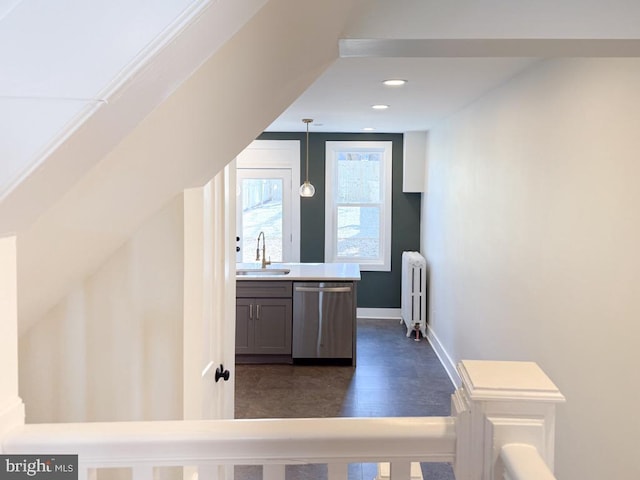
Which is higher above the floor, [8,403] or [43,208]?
[43,208]

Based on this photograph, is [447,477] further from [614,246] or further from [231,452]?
[231,452]

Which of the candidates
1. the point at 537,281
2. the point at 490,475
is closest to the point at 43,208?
the point at 490,475

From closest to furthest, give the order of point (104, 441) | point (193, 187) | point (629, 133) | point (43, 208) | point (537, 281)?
point (43, 208) < point (104, 441) < point (193, 187) < point (629, 133) < point (537, 281)

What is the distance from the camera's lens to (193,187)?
1632 mm

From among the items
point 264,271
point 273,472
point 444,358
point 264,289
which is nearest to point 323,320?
point 264,289

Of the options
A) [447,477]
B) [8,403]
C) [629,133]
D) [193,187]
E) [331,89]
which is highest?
[331,89]

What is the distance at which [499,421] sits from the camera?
99cm

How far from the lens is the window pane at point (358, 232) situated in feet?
23.6

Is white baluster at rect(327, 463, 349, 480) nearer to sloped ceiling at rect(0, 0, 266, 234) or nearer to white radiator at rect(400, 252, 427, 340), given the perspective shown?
sloped ceiling at rect(0, 0, 266, 234)

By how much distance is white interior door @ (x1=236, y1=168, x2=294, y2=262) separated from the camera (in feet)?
23.3

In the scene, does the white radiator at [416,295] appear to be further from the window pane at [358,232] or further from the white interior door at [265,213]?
the white interior door at [265,213]

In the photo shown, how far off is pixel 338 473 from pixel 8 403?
0.65 meters

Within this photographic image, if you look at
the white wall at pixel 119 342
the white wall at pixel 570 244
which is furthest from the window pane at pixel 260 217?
the white wall at pixel 119 342

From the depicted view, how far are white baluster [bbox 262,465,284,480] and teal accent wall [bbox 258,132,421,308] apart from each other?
6116 millimetres
